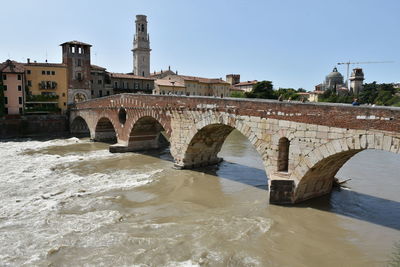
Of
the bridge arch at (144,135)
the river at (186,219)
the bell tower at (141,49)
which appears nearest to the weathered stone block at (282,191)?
the river at (186,219)

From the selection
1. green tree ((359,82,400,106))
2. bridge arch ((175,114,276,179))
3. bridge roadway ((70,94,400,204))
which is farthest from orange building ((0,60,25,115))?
green tree ((359,82,400,106))

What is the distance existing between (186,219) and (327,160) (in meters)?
5.96

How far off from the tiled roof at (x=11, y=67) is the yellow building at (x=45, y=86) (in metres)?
1.05

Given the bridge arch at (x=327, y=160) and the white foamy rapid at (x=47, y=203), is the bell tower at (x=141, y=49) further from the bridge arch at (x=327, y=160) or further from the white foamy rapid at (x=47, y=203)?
the bridge arch at (x=327, y=160)

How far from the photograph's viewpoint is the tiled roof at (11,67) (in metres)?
37.8

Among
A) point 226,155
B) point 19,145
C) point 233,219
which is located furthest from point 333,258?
point 19,145

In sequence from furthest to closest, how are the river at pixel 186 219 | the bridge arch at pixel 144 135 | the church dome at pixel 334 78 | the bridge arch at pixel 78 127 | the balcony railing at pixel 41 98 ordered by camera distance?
the church dome at pixel 334 78 → the bridge arch at pixel 78 127 → the balcony railing at pixel 41 98 → the bridge arch at pixel 144 135 → the river at pixel 186 219

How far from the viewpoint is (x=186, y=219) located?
1258cm

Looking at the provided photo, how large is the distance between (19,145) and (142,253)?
2632 cm

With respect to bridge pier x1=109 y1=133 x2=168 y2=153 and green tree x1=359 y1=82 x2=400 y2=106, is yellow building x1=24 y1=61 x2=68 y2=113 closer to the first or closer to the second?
bridge pier x1=109 y1=133 x2=168 y2=153

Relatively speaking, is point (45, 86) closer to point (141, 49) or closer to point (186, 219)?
point (141, 49)

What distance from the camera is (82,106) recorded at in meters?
36.6

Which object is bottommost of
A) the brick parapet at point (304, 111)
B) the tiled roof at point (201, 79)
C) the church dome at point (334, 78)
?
the brick parapet at point (304, 111)

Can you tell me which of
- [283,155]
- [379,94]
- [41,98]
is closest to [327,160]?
[283,155]
